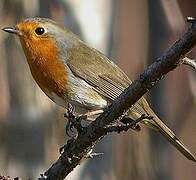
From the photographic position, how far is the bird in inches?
117

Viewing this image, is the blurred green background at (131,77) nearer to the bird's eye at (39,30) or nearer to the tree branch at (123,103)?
the bird's eye at (39,30)

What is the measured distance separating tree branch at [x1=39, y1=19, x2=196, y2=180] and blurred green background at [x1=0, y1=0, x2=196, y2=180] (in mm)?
1888

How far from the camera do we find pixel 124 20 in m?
4.55

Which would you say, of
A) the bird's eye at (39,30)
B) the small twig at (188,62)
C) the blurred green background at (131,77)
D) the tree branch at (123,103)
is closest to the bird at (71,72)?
the bird's eye at (39,30)

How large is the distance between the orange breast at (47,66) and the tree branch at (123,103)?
68 cm

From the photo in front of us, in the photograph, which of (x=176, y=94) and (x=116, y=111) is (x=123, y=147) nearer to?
(x=176, y=94)

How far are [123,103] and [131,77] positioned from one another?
7.96ft

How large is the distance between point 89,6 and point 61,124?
78 centimetres

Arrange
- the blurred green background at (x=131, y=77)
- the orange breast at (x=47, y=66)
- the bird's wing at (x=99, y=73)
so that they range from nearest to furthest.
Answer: the orange breast at (x=47, y=66) → the bird's wing at (x=99, y=73) → the blurred green background at (x=131, y=77)

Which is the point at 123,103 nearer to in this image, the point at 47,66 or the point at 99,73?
the point at 47,66

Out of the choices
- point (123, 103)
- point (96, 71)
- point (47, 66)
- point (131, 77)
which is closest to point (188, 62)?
point (123, 103)

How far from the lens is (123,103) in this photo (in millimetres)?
2025

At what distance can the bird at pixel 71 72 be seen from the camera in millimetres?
2984

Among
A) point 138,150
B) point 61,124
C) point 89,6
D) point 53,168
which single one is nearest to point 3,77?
point 61,124
